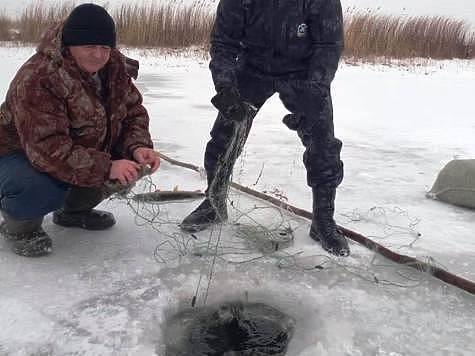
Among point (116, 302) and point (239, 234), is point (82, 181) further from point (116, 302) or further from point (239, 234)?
point (239, 234)

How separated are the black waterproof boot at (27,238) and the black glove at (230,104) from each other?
945mm

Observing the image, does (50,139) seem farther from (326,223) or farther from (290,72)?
(326,223)

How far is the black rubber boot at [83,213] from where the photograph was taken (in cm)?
254

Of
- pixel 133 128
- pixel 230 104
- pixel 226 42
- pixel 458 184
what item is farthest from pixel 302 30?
pixel 458 184

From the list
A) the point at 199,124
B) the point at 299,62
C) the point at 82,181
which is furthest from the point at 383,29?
the point at 82,181

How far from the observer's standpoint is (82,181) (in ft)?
7.06

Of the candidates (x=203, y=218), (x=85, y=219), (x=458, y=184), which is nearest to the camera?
(x=85, y=219)

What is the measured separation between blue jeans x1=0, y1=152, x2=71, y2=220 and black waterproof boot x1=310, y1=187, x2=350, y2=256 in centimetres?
118

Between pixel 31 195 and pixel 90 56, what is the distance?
24.5 inches

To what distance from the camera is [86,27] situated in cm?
205

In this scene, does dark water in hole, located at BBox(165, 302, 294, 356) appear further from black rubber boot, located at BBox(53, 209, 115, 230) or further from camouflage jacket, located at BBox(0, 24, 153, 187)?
black rubber boot, located at BBox(53, 209, 115, 230)

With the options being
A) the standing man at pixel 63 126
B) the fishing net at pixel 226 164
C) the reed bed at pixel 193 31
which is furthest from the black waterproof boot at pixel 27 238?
the reed bed at pixel 193 31

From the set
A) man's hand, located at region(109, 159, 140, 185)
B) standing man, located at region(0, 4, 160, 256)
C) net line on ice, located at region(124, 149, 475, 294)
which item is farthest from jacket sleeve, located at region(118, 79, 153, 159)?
net line on ice, located at region(124, 149, 475, 294)

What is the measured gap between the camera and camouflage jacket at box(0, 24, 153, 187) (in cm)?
205
